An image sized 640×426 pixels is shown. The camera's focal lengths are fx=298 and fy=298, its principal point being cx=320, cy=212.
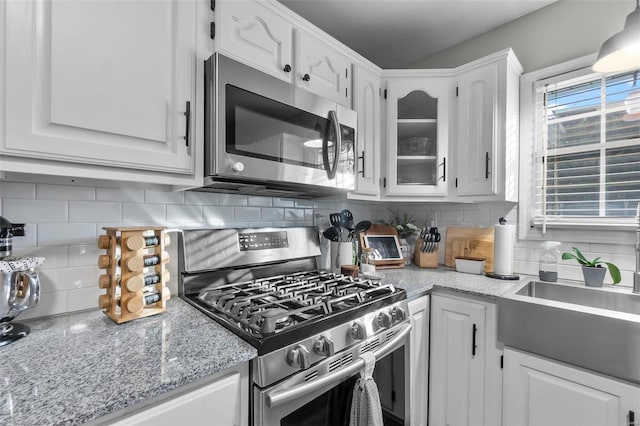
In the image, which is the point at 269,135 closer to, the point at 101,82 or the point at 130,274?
the point at 101,82

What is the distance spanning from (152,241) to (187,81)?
593mm

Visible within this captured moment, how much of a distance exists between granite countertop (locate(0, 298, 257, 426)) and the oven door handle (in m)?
0.14

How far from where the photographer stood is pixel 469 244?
6.62 feet

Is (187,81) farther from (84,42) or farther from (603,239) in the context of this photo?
(603,239)

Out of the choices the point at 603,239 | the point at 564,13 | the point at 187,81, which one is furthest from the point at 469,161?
the point at 187,81

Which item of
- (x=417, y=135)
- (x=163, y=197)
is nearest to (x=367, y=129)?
(x=417, y=135)

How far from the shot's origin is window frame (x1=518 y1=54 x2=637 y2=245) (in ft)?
5.29

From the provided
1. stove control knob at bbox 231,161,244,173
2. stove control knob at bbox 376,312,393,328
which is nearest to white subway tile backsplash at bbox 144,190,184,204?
stove control knob at bbox 231,161,244,173

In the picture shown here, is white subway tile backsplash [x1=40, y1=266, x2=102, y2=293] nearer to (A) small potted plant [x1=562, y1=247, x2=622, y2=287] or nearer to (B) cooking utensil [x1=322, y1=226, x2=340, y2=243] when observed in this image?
(B) cooking utensil [x1=322, y1=226, x2=340, y2=243]

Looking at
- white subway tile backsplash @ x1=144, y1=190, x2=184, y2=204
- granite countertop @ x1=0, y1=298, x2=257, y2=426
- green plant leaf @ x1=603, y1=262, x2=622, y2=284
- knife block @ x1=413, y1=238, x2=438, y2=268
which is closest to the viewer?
granite countertop @ x1=0, y1=298, x2=257, y2=426

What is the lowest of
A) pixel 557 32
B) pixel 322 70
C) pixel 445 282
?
pixel 445 282

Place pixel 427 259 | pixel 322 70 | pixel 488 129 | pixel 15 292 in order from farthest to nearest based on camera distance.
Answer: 1. pixel 427 259
2. pixel 488 129
3. pixel 322 70
4. pixel 15 292

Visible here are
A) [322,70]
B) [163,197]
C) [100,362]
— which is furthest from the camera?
[322,70]

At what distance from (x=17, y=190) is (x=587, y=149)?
8.78 ft
